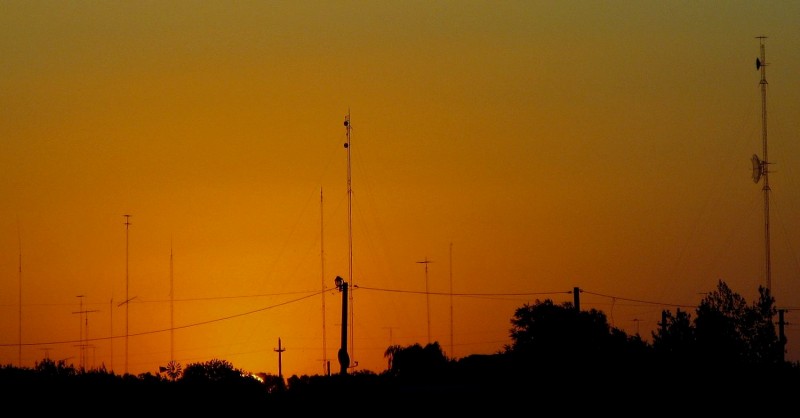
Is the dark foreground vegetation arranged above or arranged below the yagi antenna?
below

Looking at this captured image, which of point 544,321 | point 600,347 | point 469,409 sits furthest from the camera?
point 544,321

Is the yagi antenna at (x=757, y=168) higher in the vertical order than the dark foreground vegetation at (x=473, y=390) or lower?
higher

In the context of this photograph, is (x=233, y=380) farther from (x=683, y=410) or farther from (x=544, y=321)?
(x=544, y=321)

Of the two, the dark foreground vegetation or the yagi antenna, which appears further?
the yagi antenna

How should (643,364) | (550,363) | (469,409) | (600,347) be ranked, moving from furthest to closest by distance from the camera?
(600,347) → (550,363) → (643,364) → (469,409)

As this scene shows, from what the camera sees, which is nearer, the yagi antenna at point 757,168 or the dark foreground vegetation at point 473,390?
the dark foreground vegetation at point 473,390

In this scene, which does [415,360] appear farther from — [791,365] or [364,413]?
[364,413]

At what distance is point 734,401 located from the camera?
2368 inches

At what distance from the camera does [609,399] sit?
200ft

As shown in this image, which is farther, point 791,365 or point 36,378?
point 791,365

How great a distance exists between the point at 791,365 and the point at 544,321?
22632 millimetres

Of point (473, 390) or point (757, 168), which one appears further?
point (757, 168)

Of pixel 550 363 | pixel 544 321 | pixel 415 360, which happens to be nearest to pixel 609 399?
pixel 550 363

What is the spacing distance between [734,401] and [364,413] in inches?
570
